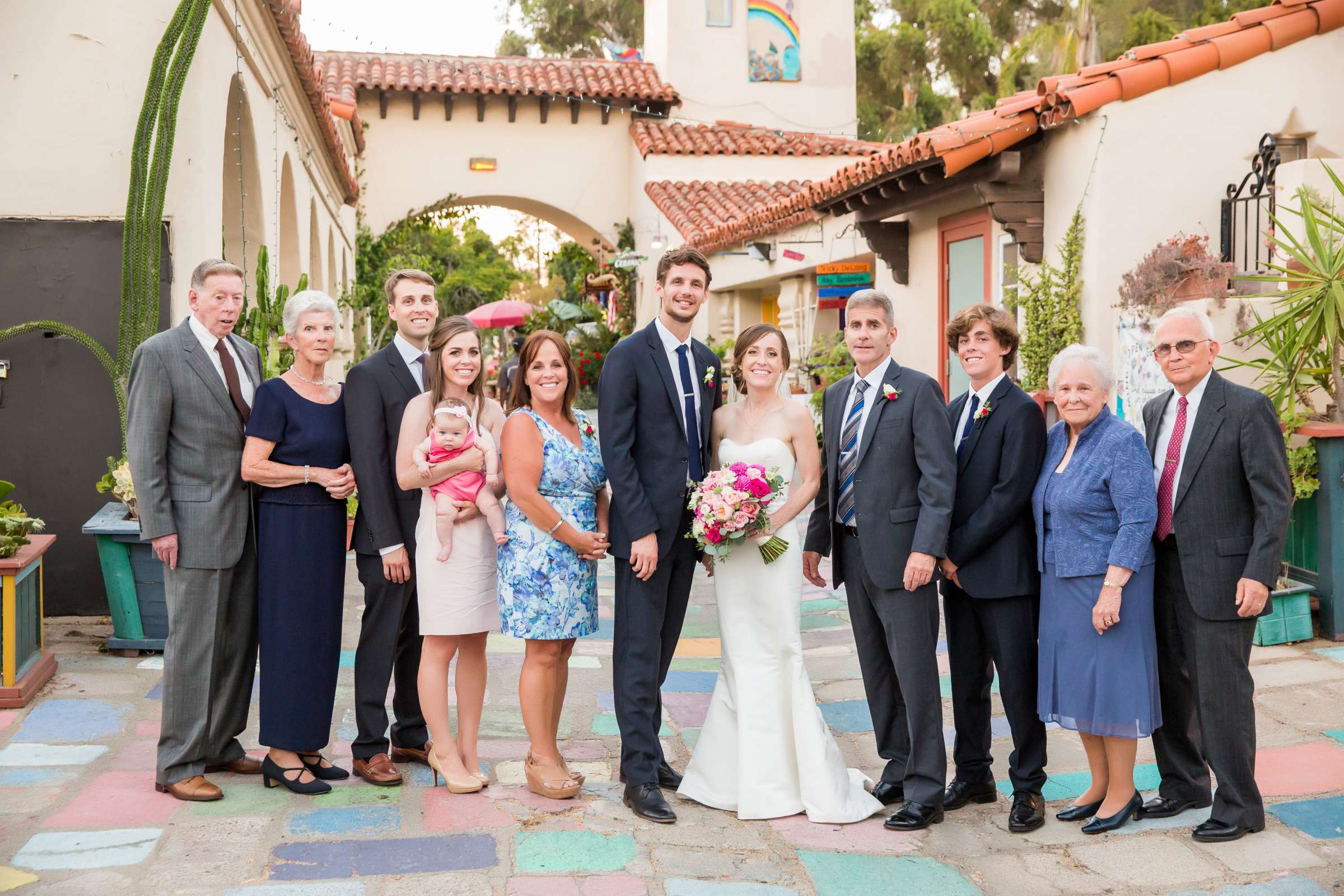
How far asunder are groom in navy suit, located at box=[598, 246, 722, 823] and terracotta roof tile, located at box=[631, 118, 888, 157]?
15.6 m

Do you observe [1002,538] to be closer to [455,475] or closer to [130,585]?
[455,475]

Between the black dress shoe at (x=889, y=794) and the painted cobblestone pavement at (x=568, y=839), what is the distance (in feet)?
0.51

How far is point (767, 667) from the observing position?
456 centimetres

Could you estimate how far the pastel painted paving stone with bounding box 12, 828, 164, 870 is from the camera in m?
3.88

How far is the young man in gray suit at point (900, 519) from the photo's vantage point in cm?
430

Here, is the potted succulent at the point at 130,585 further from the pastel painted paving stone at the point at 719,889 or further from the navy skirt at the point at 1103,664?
the navy skirt at the point at 1103,664

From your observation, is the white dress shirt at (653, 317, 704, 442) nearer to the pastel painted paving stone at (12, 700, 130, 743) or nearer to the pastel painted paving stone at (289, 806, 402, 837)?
the pastel painted paving stone at (289, 806, 402, 837)

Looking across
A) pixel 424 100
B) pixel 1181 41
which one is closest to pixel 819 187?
pixel 1181 41

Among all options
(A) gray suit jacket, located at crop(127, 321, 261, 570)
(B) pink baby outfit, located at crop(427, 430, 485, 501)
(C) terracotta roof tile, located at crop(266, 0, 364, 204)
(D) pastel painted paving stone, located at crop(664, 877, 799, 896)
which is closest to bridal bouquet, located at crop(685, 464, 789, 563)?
(B) pink baby outfit, located at crop(427, 430, 485, 501)

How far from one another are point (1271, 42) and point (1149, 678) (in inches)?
225

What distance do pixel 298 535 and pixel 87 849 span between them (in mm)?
1296

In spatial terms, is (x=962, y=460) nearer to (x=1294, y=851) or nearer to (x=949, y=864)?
(x=949, y=864)

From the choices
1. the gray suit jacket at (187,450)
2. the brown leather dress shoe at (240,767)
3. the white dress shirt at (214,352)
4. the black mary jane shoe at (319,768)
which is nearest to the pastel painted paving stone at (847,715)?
the black mary jane shoe at (319,768)

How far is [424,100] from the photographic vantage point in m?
20.7
